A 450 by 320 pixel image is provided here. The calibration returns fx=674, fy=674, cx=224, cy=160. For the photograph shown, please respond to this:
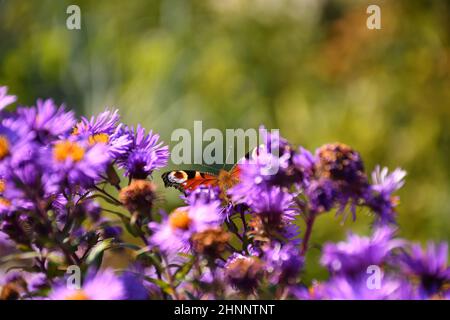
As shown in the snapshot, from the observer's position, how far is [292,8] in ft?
11.6

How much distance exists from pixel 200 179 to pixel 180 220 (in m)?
0.17

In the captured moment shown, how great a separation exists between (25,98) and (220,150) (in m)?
1.17

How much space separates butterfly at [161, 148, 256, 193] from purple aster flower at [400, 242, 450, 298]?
0.21 meters

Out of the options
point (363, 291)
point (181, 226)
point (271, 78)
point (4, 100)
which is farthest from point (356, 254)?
point (271, 78)

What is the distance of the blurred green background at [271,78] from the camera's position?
251cm

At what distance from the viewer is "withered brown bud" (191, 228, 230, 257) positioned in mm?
561

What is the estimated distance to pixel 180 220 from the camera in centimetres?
57

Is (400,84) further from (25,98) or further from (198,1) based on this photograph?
(25,98)

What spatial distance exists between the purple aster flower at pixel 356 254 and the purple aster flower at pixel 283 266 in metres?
0.04

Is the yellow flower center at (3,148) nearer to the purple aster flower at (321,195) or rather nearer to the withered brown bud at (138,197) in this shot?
the withered brown bud at (138,197)

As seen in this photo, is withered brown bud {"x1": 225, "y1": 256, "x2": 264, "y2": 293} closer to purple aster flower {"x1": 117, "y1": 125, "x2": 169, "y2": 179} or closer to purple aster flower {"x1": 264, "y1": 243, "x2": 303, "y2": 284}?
purple aster flower {"x1": 264, "y1": 243, "x2": 303, "y2": 284}

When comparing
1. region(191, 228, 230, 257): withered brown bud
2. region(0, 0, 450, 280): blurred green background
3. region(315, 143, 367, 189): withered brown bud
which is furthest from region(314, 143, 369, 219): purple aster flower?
region(0, 0, 450, 280): blurred green background

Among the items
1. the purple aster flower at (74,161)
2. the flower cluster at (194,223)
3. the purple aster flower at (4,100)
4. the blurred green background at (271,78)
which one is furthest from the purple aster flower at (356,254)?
the blurred green background at (271,78)
